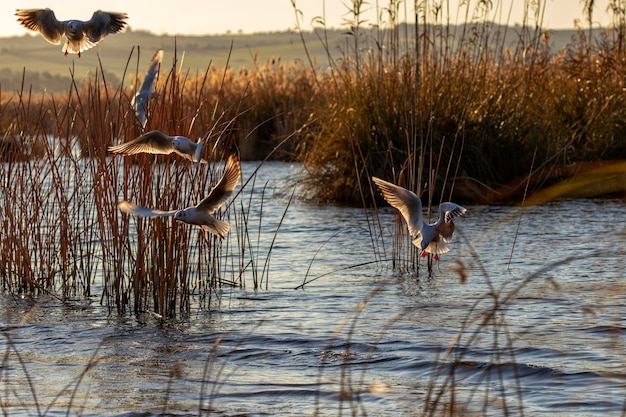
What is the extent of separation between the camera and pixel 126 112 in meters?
5.65

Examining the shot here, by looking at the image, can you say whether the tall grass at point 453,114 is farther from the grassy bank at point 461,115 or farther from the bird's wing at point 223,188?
the bird's wing at point 223,188

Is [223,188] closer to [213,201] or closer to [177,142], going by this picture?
[213,201]

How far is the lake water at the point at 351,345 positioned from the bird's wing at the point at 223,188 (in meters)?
0.60

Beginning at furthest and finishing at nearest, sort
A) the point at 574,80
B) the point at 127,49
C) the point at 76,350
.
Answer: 1. the point at 127,49
2. the point at 574,80
3. the point at 76,350

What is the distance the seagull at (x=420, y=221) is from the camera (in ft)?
17.7

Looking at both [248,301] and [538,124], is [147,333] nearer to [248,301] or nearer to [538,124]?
[248,301]

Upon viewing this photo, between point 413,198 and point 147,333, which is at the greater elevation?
point 413,198

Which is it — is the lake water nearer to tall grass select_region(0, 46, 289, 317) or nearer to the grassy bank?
tall grass select_region(0, 46, 289, 317)

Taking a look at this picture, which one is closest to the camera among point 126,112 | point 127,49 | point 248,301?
point 126,112

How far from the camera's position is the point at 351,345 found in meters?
5.08

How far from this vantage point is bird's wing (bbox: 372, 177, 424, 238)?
17.7ft

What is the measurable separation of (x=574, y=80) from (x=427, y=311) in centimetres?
712

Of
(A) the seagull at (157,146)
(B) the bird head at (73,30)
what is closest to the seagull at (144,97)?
→ (B) the bird head at (73,30)

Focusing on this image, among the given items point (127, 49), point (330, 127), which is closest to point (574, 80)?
point (330, 127)
